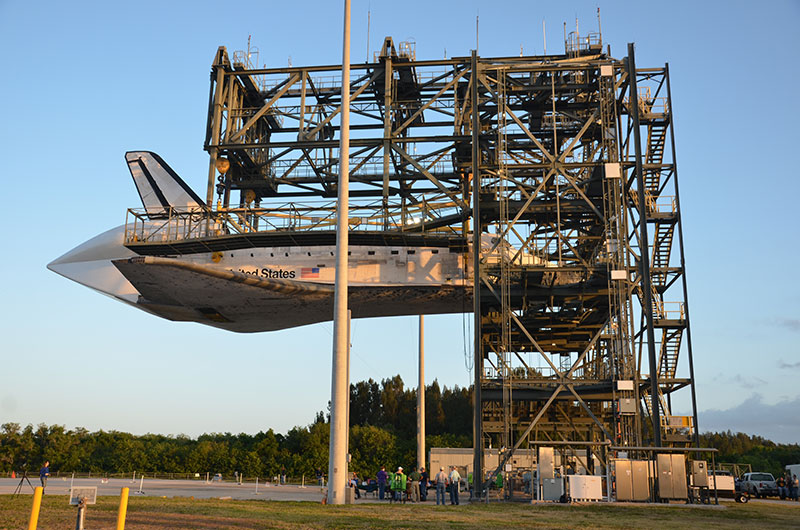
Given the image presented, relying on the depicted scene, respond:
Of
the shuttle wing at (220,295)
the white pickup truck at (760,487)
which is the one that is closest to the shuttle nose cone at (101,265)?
the shuttle wing at (220,295)

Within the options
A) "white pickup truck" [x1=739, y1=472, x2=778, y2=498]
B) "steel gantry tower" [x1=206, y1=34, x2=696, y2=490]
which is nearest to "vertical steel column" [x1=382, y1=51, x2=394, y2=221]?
"steel gantry tower" [x1=206, y1=34, x2=696, y2=490]

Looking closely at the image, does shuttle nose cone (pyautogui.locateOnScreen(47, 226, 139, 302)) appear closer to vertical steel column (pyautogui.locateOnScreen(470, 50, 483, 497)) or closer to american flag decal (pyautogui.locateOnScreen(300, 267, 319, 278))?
american flag decal (pyautogui.locateOnScreen(300, 267, 319, 278))

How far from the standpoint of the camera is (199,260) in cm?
4041

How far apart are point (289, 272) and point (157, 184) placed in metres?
14.9

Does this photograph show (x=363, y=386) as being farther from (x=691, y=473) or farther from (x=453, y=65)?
(x=691, y=473)

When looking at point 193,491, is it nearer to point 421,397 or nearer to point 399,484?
point 399,484

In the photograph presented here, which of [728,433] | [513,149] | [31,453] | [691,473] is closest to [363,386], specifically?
[31,453]

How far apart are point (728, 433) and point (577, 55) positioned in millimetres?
84257

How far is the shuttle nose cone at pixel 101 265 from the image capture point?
43.9 metres

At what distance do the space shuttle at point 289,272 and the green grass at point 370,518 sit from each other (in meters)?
18.5

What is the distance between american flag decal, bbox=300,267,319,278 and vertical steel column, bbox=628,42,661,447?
55.3 ft

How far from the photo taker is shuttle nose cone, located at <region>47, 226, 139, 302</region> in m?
43.9

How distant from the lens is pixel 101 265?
146 feet

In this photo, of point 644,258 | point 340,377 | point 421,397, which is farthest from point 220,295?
point 644,258
